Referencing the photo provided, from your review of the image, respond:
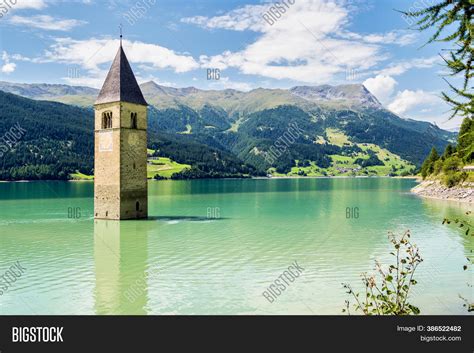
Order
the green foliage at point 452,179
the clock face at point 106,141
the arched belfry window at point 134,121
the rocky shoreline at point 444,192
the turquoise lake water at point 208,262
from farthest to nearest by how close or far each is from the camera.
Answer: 1. the green foliage at point 452,179
2. the rocky shoreline at point 444,192
3. the arched belfry window at point 134,121
4. the clock face at point 106,141
5. the turquoise lake water at point 208,262

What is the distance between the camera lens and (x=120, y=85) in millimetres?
47719

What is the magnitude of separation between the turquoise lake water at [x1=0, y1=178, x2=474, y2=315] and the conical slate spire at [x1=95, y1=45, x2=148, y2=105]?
1255 cm

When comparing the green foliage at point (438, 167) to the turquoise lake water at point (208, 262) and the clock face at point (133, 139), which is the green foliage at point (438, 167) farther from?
the clock face at point (133, 139)

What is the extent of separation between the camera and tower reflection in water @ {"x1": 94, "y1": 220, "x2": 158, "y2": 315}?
1853 cm

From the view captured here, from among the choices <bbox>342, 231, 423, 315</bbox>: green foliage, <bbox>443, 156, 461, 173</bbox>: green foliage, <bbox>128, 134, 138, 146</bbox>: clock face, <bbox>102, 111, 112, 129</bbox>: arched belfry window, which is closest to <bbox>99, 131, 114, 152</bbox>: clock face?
<bbox>102, 111, 112, 129</bbox>: arched belfry window

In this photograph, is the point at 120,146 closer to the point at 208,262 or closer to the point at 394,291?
the point at 208,262

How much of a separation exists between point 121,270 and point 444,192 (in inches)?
2885

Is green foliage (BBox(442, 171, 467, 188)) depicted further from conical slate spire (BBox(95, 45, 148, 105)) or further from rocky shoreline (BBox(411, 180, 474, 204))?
conical slate spire (BBox(95, 45, 148, 105))

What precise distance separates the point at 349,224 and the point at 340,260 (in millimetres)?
19935

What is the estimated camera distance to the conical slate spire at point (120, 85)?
4759 cm

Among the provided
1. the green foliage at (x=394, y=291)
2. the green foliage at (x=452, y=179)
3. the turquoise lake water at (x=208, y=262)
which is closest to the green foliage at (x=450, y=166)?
the green foliage at (x=452, y=179)

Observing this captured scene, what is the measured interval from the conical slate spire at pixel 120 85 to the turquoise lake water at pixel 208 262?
41.2 ft

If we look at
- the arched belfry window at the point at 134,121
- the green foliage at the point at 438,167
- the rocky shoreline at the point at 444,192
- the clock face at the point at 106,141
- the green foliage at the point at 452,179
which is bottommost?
the rocky shoreline at the point at 444,192
